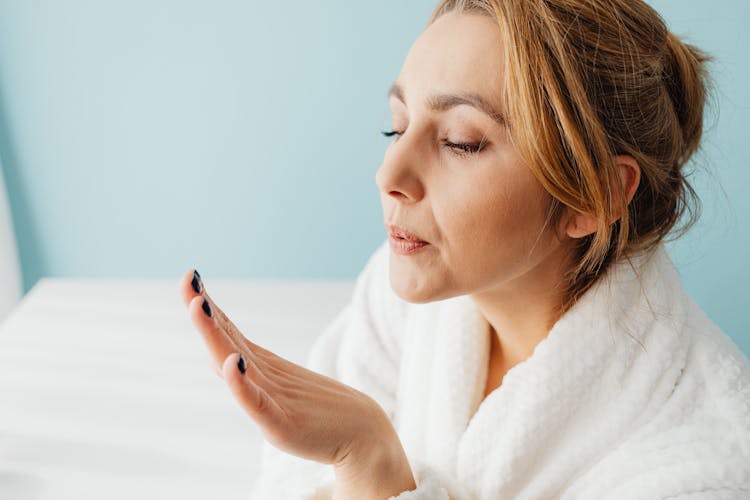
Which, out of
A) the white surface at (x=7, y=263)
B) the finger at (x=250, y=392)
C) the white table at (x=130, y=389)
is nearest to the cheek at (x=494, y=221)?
the finger at (x=250, y=392)

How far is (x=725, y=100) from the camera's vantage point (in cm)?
170

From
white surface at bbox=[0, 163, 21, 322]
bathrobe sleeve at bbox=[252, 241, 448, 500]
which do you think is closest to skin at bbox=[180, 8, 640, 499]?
bathrobe sleeve at bbox=[252, 241, 448, 500]

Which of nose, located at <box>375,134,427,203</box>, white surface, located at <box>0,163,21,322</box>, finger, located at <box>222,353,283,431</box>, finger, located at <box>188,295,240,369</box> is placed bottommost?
finger, located at <box>222,353,283,431</box>

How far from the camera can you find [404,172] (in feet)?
2.79

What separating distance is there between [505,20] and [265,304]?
1008 mm

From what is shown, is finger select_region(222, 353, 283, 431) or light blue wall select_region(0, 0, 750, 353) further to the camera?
light blue wall select_region(0, 0, 750, 353)

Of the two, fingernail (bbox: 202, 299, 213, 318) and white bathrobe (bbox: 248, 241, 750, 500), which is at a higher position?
fingernail (bbox: 202, 299, 213, 318)

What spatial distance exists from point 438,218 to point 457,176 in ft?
0.16

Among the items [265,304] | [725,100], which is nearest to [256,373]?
[265,304]

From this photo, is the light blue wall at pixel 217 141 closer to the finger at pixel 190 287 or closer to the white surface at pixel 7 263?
the white surface at pixel 7 263

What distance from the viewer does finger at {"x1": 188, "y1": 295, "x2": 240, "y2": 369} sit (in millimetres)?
724

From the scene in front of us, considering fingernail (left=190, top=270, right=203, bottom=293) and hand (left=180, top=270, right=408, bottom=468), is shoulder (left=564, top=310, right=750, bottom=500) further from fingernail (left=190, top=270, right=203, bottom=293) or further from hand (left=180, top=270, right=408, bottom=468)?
fingernail (left=190, top=270, right=203, bottom=293)

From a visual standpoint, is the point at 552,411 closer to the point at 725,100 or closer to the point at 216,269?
the point at 725,100

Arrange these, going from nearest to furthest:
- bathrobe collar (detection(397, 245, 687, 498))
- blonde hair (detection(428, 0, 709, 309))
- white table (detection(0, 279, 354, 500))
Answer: blonde hair (detection(428, 0, 709, 309)), bathrobe collar (detection(397, 245, 687, 498)), white table (detection(0, 279, 354, 500))
